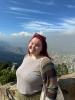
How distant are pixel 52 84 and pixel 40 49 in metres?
0.49

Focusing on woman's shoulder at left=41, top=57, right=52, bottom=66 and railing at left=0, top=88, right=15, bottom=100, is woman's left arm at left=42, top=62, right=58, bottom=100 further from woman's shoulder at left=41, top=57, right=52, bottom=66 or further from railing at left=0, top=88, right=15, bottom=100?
railing at left=0, top=88, right=15, bottom=100

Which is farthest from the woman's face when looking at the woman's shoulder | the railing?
the railing

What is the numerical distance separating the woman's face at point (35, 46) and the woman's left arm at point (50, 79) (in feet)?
0.88

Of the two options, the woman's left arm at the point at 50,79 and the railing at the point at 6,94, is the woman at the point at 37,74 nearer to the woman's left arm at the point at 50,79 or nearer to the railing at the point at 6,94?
the woman's left arm at the point at 50,79

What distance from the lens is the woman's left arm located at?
417 cm

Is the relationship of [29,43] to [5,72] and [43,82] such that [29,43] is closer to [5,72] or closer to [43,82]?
[43,82]

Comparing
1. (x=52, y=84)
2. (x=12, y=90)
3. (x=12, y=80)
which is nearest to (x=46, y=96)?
(x=52, y=84)

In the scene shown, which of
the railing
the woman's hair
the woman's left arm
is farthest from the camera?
the railing

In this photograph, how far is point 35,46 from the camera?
436 centimetres

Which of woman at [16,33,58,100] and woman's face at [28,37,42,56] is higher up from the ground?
woman's face at [28,37,42,56]

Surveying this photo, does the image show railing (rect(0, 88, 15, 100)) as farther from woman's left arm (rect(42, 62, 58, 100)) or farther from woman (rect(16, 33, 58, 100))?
woman's left arm (rect(42, 62, 58, 100))

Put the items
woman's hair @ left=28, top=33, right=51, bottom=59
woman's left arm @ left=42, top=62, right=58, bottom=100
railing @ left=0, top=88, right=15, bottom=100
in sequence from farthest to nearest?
1. railing @ left=0, top=88, right=15, bottom=100
2. woman's hair @ left=28, top=33, right=51, bottom=59
3. woman's left arm @ left=42, top=62, right=58, bottom=100

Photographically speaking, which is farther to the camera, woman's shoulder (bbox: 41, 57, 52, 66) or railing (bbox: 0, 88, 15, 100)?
railing (bbox: 0, 88, 15, 100)

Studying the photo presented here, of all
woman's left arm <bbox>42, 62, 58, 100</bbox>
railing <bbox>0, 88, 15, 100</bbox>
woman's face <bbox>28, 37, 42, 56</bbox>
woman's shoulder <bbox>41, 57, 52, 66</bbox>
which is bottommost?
railing <bbox>0, 88, 15, 100</bbox>
